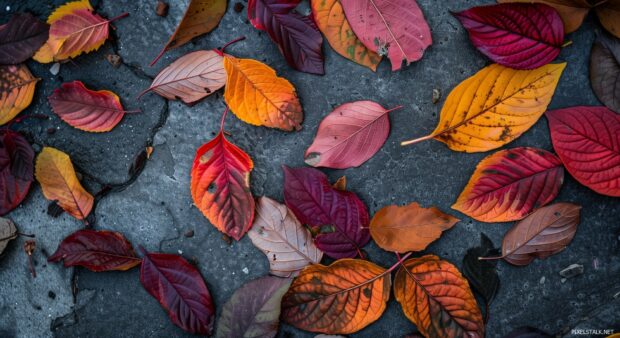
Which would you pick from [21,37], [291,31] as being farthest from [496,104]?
[21,37]

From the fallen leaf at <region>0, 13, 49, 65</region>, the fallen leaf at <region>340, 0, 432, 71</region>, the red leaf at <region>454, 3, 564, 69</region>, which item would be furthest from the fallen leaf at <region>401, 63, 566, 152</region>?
the fallen leaf at <region>0, 13, 49, 65</region>

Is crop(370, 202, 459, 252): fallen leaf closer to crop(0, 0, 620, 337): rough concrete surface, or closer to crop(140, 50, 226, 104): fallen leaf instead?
crop(0, 0, 620, 337): rough concrete surface

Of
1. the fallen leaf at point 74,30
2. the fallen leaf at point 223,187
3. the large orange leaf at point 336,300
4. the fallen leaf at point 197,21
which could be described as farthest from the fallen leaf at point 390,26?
the fallen leaf at point 74,30

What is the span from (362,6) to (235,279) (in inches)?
29.7

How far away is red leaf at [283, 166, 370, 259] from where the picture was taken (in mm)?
1195

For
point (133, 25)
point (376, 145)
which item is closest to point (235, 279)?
point (376, 145)

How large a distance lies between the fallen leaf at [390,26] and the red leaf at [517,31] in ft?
0.33

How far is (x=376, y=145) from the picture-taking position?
1229 mm

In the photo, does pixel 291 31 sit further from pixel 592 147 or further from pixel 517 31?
pixel 592 147

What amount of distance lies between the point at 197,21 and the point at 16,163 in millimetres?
A: 605

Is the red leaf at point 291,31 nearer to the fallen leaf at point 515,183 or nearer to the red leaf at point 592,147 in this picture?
the fallen leaf at point 515,183

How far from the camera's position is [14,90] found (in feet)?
4.21

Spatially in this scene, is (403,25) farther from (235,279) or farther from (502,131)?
(235,279)

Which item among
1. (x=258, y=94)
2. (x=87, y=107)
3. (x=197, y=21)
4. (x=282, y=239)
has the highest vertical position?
(x=197, y=21)
